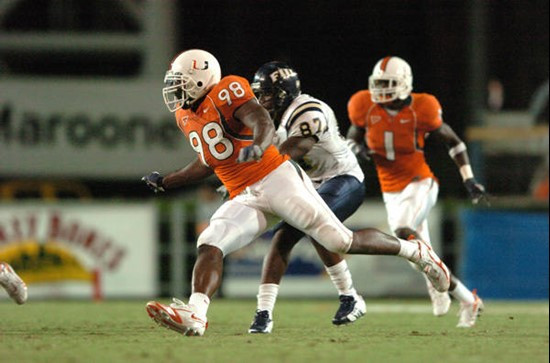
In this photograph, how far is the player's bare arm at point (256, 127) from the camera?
6.50 metres

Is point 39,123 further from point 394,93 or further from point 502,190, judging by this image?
point 394,93

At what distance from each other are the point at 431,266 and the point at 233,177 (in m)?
1.41

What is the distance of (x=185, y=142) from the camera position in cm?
1681

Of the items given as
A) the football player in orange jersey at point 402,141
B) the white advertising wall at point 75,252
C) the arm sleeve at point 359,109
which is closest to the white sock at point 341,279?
the football player in orange jersey at point 402,141

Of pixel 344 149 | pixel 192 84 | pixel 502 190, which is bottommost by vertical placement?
pixel 502 190

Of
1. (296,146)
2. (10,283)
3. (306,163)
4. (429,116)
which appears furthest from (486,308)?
(10,283)

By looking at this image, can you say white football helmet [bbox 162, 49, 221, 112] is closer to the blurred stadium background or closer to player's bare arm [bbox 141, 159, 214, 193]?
player's bare arm [bbox 141, 159, 214, 193]

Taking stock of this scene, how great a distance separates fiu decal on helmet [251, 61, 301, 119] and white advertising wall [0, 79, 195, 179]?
8.68m

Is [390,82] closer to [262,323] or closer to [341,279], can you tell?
[341,279]

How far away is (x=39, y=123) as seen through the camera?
16.6 metres

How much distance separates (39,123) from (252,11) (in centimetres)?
531

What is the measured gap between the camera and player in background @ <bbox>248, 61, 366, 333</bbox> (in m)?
7.60

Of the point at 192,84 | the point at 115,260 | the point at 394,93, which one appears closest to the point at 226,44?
the point at 115,260

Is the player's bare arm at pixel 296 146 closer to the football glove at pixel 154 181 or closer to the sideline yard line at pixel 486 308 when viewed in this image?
the football glove at pixel 154 181
